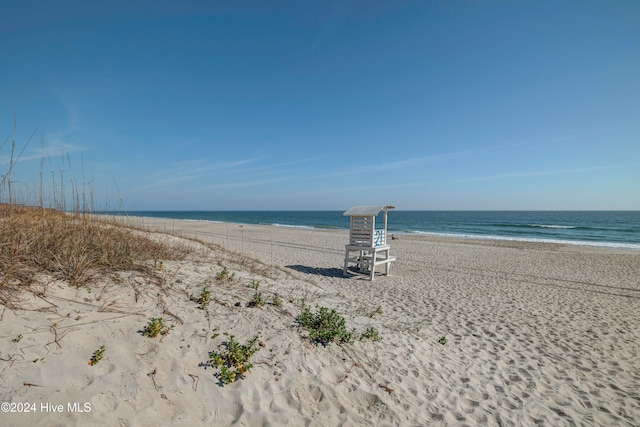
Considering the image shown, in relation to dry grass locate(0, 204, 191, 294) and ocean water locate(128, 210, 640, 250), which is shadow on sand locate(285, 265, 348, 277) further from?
ocean water locate(128, 210, 640, 250)

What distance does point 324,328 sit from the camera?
14.2 feet

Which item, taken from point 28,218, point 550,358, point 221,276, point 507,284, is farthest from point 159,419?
point 507,284

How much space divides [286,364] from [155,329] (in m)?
1.57

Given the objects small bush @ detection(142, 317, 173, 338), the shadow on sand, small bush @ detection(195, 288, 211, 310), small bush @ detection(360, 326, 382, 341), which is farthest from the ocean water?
small bush @ detection(360, 326, 382, 341)

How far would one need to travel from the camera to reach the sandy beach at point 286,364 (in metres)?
2.63

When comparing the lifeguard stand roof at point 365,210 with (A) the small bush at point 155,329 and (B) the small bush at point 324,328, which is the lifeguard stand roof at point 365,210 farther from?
(A) the small bush at point 155,329

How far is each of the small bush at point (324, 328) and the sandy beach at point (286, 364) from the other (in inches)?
4.7

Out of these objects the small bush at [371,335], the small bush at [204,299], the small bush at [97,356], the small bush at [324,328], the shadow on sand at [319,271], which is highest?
the small bush at [204,299]

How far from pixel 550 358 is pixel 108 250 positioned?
7.35 m

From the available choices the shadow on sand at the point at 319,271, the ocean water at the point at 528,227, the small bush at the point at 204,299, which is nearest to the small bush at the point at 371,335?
the small bush at the point at 204,299

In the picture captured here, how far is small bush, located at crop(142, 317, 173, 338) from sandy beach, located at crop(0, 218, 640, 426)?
69 mm

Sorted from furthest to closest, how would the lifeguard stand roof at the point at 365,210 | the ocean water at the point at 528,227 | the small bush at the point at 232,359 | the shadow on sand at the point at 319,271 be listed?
the ocean water at the point at 528,227 → the shadow on sand at the point at 319,271 → the lifeguard stand roof at the point at 365,210 → the small bush at the point at 232,359

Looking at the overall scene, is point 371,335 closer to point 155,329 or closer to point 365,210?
point 155,329

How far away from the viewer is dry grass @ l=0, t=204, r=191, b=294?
148 inches
